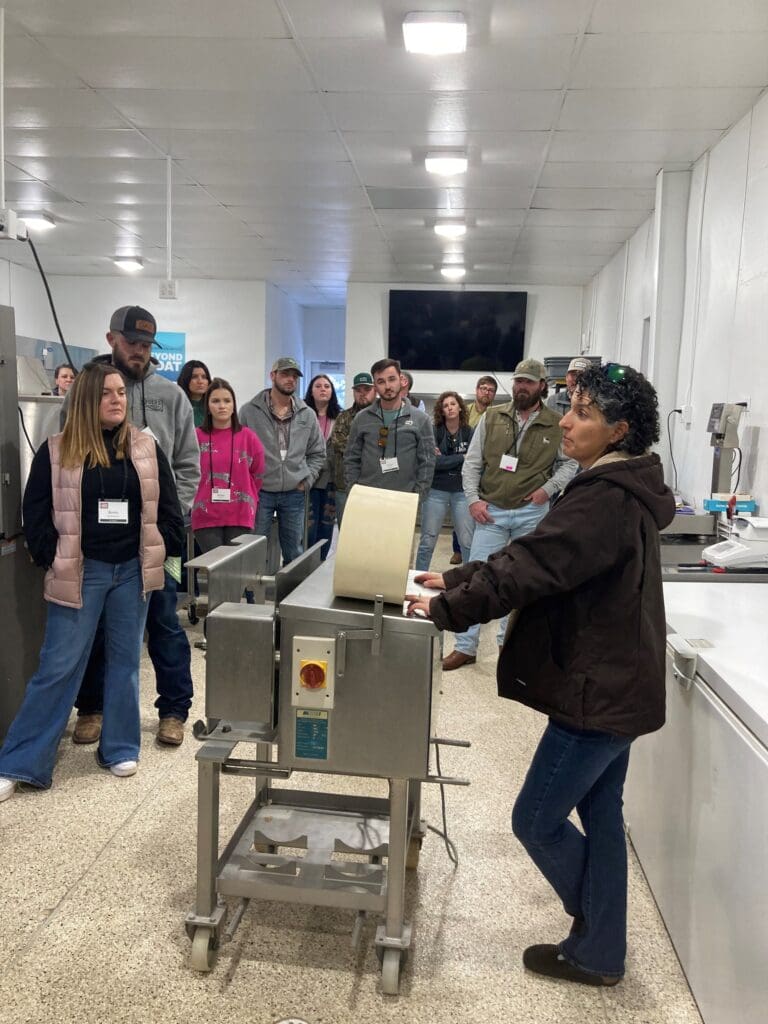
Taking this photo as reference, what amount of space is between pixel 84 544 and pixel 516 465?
1998 millimetres

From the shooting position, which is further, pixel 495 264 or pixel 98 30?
pixel 495 264

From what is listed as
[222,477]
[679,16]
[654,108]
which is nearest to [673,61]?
[679,16]

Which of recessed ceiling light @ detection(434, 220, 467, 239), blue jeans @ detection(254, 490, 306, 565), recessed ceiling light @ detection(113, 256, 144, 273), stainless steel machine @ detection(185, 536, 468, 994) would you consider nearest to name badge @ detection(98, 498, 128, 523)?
stainless steel machine @ detection(185, 536, 468, 994)

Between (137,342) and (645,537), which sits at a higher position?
(137,342)

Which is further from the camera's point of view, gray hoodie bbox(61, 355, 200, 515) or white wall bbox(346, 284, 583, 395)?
white wall bbox(346, 284, 583, 395)

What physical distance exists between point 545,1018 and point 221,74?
3.81m

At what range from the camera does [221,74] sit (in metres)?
3.62

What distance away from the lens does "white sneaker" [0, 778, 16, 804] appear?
254 centimetres

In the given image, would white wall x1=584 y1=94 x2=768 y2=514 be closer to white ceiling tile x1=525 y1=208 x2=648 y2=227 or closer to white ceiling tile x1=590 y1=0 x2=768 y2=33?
white ceiling tile x1=525 y1=208 x2=648 y2=227

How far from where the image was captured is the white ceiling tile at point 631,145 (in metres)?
4.23

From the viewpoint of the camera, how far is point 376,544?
1.66 m

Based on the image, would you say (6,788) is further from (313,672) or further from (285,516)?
(285,516)

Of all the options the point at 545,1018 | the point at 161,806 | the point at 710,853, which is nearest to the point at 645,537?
the point at 710,853

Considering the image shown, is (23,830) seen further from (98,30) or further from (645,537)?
(98,30)
